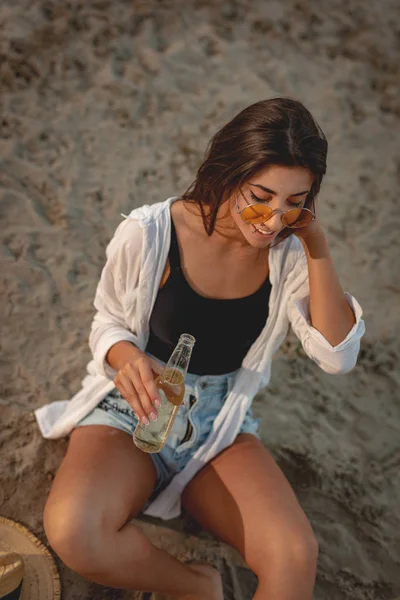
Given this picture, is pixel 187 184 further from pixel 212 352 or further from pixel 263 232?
pixel 263 232

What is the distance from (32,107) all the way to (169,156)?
1.06 metres

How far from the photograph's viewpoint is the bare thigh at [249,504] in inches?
81.4

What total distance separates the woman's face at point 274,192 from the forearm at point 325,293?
9.0 inches

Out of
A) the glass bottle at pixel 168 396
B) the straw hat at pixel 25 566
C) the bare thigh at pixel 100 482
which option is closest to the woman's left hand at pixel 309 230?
the glass bottle at pixel 168 396

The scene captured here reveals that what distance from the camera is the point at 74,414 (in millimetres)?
2416

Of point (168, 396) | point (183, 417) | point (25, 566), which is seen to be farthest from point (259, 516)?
point (25, 566)

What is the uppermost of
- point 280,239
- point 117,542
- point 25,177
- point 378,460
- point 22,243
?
point 280,239

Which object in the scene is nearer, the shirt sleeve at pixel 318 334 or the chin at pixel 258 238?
the chin at pixel 258 238

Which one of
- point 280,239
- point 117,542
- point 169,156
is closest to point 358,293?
point 169,156

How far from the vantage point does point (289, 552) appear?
202 cm

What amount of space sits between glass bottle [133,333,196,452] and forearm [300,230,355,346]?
21.9 inches

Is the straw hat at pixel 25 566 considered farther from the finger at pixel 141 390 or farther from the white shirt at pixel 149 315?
the finger at pixel 141 390

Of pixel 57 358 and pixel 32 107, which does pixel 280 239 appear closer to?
pixel 57 358

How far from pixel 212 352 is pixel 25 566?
1.13m
